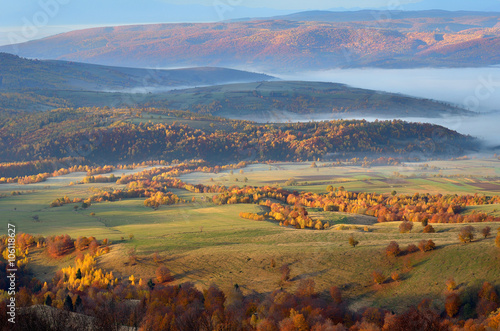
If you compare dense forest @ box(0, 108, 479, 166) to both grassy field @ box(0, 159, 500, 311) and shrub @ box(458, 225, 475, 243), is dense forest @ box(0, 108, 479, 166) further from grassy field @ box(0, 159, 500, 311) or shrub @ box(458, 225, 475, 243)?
shrub @ box(458, 225, 475, 243)

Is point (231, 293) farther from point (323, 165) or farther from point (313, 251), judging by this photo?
Result: point (323, 165)

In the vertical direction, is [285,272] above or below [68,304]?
above

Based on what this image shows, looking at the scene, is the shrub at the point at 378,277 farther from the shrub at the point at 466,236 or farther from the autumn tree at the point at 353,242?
the shrub at the point at 466,236

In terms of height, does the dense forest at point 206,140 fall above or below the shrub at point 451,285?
above

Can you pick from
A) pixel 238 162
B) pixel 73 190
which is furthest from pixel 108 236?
pixel 238 162

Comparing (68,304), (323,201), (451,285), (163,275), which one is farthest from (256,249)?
(323,201)

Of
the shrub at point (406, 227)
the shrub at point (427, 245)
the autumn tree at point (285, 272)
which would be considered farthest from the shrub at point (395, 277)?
the shrub at point (406, 227)

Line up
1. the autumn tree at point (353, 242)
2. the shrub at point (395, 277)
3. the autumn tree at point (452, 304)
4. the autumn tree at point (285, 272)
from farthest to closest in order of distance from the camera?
the autumn tree at point (353, 242), the autumn tree at point (285, 272), the shrub at point (395, 277), the autumn tree at point (452, 304)

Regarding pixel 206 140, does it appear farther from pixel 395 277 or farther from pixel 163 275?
pixel 395 277

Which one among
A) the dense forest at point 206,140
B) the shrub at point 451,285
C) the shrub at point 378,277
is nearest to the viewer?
the shrub at point 451,285
